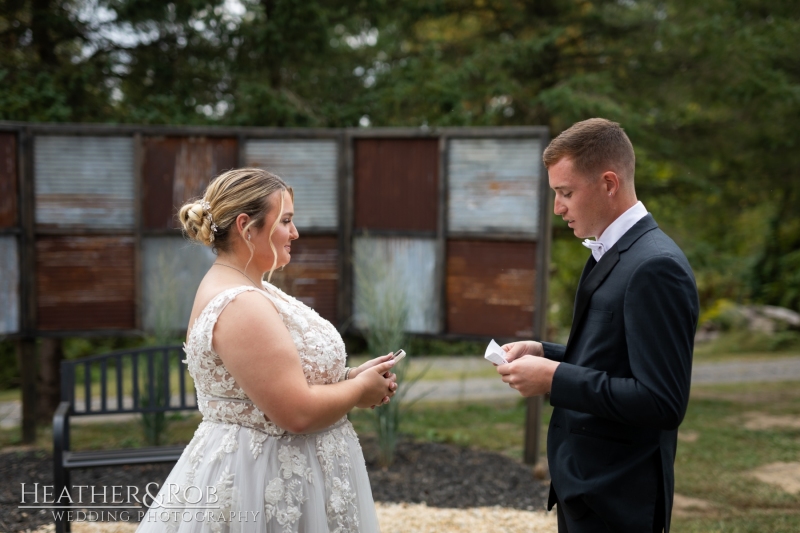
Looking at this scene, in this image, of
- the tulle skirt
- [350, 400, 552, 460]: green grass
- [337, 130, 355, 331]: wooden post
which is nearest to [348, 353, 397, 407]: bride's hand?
the tulle skirt

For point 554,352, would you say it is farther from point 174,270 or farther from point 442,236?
point 174,270

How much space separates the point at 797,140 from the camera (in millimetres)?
7707

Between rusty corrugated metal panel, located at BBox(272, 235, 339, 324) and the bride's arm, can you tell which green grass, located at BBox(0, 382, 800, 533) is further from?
the bride's arm

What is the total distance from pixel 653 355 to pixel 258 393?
1.20m

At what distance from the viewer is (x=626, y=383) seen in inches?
81.6

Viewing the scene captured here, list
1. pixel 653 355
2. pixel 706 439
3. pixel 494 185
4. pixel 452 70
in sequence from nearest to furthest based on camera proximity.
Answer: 1. pixel 653 355
2. pixel 494 185
3. pixel 706 439
4. pixel 452 70

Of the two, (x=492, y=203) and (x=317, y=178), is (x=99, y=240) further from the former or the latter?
(x=492, y=203)

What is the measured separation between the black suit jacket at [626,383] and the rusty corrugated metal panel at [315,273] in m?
3.82

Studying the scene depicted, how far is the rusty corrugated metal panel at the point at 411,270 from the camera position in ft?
19.5

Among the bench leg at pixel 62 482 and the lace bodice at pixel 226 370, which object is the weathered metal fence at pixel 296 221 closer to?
the bench leg at pixel 62 482

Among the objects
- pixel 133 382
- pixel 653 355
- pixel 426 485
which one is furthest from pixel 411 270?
pixel 653 355

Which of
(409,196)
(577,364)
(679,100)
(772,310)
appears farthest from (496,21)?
(772,310)

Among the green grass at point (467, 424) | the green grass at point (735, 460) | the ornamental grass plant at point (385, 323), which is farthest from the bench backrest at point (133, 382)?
the green grass at point (735, 460)

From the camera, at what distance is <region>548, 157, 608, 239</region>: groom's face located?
2.35 metres
